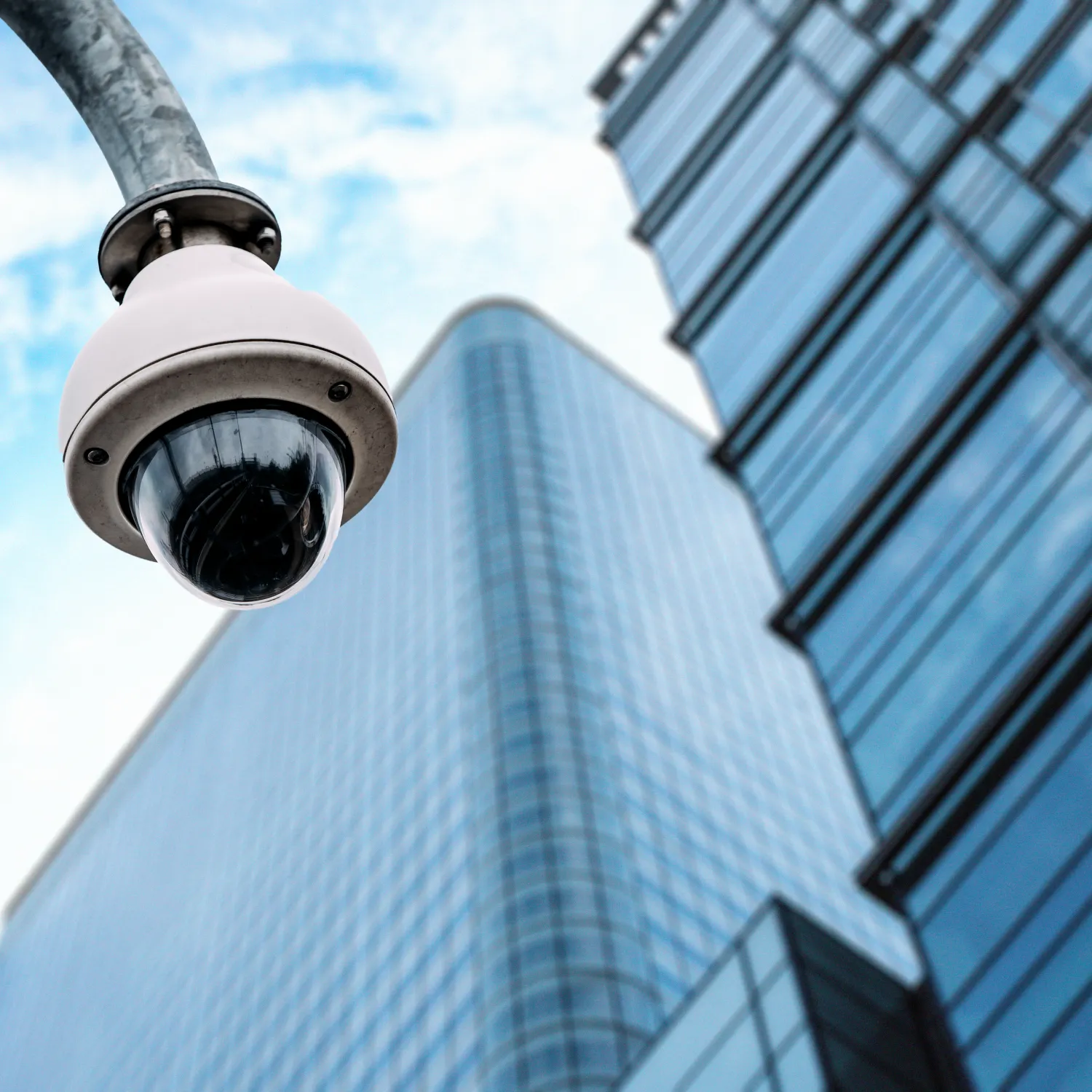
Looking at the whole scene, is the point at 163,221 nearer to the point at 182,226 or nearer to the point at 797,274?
the point at 182,226

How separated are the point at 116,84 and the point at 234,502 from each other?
2.38ft

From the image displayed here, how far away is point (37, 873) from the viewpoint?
121 meters

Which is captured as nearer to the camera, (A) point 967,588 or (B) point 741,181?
(A) point 967,588

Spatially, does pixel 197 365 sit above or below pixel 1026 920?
above

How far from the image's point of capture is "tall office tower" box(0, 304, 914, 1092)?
50.8 m

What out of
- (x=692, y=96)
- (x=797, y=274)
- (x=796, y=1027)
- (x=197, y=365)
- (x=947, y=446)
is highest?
(x=692, y=96)

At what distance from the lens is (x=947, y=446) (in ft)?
59.1

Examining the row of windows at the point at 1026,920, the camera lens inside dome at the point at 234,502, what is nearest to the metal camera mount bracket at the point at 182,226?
the camera lens inside dome at the point at 234,502

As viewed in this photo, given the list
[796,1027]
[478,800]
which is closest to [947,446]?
[796,1027]

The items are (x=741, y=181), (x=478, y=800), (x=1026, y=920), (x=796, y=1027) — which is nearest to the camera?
(x=1026, y=920)

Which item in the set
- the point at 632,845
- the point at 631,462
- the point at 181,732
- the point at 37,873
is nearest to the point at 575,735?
the point at 632,845

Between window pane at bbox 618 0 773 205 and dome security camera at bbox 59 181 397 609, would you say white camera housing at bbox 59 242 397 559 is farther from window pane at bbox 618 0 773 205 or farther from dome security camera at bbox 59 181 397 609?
window pane at bbox 618 0 773 205

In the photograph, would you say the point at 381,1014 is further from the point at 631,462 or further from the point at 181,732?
the point at 181,732

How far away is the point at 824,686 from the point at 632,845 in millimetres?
38995
